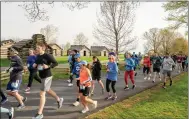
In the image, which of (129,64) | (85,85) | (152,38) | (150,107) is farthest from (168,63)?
(152,38)

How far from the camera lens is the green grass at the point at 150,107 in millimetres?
8727

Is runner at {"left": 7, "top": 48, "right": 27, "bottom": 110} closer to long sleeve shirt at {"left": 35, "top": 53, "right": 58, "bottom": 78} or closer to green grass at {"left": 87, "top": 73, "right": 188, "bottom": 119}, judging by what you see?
long sleeve shirt at {"left": 35, "top": 53, "right": 58, "bottom": 78}

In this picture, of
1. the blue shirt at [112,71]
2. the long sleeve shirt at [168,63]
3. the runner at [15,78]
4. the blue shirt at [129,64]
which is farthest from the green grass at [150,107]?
the runner at [15,78]

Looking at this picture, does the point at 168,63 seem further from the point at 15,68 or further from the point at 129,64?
the point at 15,68

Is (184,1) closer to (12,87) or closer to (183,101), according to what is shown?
(183,101)

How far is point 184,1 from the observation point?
3384 centimetres

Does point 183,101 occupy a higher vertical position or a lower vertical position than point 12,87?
lower

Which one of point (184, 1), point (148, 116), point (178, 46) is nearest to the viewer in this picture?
point (148, 116)

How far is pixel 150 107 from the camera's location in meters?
10.0

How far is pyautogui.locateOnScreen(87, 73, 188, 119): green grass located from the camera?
344 inches

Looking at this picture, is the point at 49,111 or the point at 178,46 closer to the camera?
the point at 49,111

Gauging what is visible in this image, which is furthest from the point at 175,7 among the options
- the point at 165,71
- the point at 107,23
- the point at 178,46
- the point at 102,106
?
the point at 178,46

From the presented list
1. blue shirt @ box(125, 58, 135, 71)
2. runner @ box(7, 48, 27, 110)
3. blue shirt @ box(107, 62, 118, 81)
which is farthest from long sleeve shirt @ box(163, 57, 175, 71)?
runner @ box(7, 48, 27, 110)

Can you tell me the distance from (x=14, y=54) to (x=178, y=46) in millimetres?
74451
